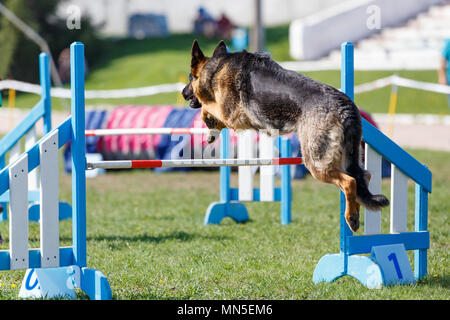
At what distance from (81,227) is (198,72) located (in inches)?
48.4

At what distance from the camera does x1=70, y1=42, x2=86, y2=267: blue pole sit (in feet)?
12.7

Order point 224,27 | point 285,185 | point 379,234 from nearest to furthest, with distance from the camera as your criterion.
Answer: point 379,234
point 285,185
point 224,27

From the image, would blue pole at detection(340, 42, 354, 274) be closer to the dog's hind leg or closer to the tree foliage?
the dog's hind leg

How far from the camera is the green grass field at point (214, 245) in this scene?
13.9 feet

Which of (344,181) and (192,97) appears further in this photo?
(192,97)

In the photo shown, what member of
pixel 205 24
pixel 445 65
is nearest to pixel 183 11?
Result: pixel 205 24

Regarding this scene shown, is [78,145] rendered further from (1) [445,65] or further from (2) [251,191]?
(1) [445,65]

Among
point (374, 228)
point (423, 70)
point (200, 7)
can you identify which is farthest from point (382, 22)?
point (374, 228)

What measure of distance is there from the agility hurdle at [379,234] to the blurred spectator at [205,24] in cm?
2539

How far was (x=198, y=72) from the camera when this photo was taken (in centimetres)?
422

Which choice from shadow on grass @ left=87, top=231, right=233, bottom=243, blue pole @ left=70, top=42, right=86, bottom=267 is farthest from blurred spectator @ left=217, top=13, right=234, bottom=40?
blue pole @ left=70, top=42, right=86, bottom=267

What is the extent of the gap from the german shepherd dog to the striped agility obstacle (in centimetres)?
48

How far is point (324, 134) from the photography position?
3.59 m

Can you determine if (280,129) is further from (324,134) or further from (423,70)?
(423,70)
